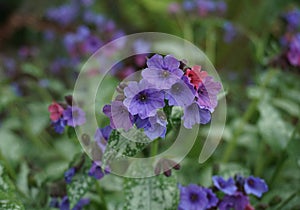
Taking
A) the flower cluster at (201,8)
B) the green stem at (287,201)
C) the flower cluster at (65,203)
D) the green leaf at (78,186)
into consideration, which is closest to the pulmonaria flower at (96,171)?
the green leaf at (78,186)

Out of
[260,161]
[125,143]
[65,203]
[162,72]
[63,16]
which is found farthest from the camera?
[63,16]

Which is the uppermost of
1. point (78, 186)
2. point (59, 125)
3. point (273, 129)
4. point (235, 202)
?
point (59, 125)

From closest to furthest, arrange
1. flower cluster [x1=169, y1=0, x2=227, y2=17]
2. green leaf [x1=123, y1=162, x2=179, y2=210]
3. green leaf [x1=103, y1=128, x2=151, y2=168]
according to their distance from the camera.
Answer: green leaf [x1=103, y1=128, x2=151, y2=168], green leaf [x1=123, y1=162, x2=179, y2=210], flower cluster [x1=169, y1=0, x2=227, y2=17]

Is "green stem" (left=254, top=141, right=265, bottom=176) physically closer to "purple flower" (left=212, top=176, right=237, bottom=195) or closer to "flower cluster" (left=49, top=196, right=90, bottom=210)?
"purple flower" (left=212, top=176, right=237, bottom=195)

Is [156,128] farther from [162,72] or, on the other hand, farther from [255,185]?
[255,185]

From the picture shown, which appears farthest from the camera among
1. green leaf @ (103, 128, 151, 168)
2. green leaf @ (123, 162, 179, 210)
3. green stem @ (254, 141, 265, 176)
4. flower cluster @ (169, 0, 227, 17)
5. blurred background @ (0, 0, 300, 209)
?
flower cluster @ (169, 0, 227, 17)

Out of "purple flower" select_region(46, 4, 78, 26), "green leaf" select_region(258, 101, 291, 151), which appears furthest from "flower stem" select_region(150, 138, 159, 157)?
"purple flower" select_region(46, 4, 78, 26)

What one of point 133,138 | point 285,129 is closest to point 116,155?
point 133,138

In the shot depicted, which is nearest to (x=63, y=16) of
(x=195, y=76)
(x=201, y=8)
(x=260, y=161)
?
(x=201, y=8)
